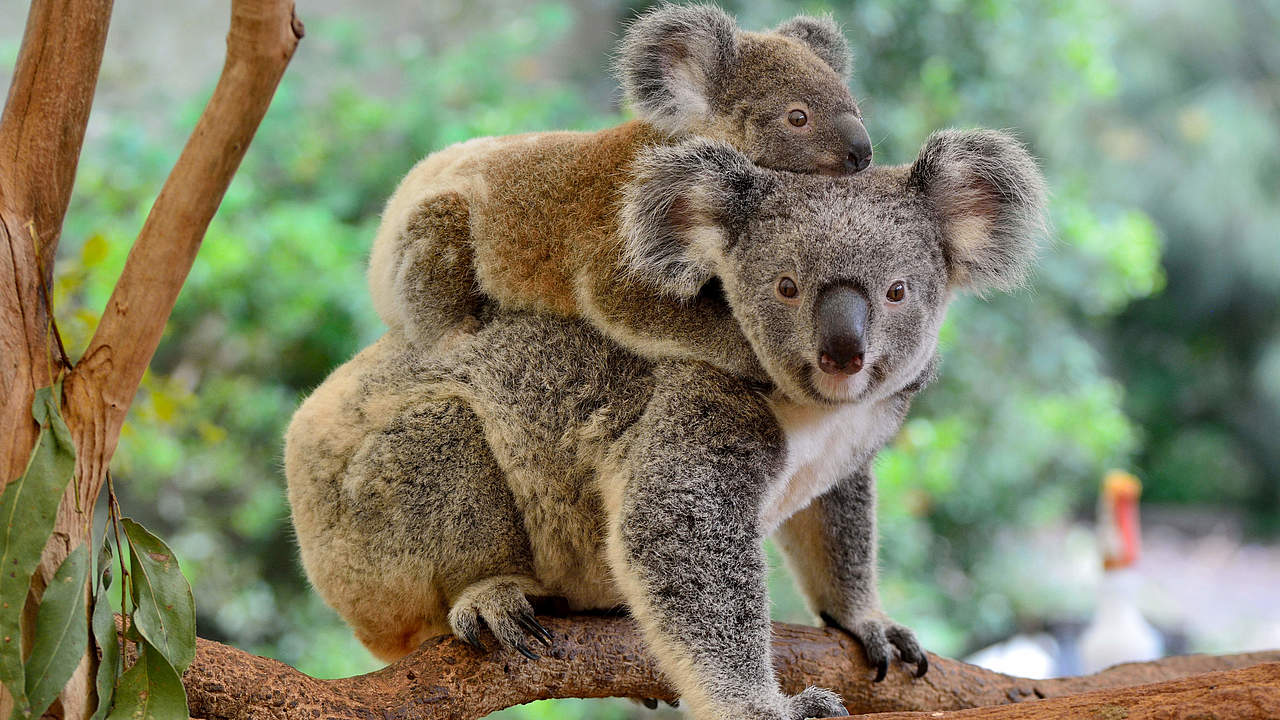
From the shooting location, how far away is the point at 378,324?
15.2 ft

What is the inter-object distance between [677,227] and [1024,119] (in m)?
4.98

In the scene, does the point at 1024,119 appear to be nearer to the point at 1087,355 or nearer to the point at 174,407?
the point at 1087,355

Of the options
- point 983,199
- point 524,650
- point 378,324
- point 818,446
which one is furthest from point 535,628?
point 378,324

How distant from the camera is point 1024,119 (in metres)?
6.56

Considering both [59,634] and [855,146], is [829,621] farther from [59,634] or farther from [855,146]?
[59,634]

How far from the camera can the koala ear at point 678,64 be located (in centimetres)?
252

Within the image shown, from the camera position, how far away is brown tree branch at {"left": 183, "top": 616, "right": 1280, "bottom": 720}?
6.25 feet

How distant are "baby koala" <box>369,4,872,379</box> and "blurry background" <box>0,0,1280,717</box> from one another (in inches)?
22.4

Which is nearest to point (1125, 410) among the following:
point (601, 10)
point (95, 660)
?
point (601, 10)

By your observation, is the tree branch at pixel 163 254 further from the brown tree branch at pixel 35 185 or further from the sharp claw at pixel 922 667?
the sharp claw at pixel 922 667

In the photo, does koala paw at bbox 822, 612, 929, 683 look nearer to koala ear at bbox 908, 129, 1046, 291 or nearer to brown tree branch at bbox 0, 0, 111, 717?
koala ear at bbox 908, 129, 1046, 291

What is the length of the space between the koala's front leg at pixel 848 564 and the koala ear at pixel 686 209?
→ 0.74 metres

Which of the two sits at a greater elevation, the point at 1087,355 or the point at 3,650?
the point at 1087,355

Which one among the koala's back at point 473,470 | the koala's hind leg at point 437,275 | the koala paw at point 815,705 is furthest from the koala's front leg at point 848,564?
the koala's hind leg at point 437,275
